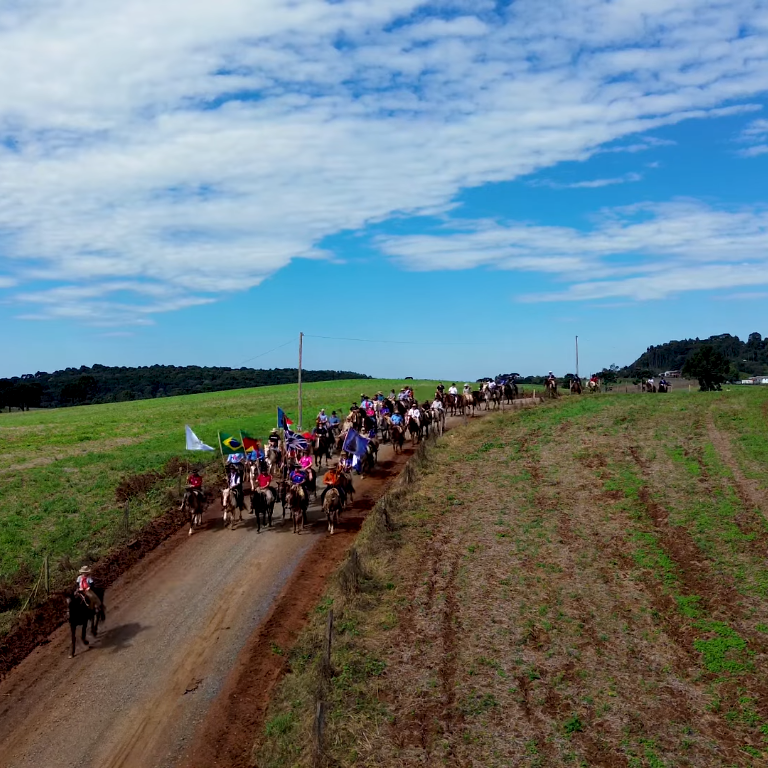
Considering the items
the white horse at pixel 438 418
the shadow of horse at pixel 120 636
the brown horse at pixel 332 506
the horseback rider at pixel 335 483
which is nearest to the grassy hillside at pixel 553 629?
the brown horse at pixel 332 506

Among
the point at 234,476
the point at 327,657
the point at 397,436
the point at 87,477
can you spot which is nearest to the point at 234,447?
the point at 234,476

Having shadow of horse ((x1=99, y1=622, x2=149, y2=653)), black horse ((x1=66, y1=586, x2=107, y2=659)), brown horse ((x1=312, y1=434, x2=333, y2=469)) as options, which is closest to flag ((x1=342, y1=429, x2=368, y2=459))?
brown horse ((x1=312, y1=434, x2=333, y2=469))

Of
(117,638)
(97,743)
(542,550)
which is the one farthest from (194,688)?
(542,550)

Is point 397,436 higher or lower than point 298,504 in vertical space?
higher

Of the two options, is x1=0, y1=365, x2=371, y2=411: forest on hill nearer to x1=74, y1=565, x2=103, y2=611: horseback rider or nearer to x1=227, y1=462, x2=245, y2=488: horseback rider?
x1=227, y1=462, x2=245, y2=488: horseback rider

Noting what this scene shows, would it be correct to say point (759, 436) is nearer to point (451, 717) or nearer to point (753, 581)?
point (753, 581)

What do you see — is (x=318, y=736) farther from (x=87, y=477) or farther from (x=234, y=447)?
(x=87, y=477)
